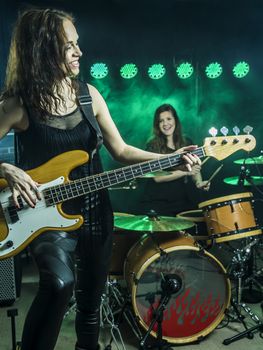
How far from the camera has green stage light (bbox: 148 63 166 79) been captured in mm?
4039

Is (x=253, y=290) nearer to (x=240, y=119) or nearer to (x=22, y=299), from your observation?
(x=240, y=119)

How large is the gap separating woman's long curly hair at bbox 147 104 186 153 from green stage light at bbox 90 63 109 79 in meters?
0.69

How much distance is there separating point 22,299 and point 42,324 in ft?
7.69

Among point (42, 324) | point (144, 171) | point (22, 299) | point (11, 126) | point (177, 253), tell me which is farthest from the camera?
point (22, 299)

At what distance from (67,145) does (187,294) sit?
1.65 meters

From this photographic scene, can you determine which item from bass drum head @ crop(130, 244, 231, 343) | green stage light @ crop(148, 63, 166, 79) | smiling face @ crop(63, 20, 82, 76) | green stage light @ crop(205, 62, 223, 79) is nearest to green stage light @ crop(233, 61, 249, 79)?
green stage light @ crop(205, 62, 223, 79)

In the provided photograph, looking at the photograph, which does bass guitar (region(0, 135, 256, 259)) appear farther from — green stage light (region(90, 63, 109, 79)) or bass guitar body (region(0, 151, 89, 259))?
green stage light (region(90, 63, 109, 79))

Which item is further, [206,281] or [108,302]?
[108,302]

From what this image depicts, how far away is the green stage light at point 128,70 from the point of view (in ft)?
13.2

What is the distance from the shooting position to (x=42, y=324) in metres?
1.34

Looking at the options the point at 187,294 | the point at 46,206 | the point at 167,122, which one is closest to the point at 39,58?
the point at 46,206

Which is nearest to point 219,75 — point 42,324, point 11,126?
point 11,126

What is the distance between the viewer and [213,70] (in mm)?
4086

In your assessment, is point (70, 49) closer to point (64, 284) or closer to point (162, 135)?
point (64, 284)
